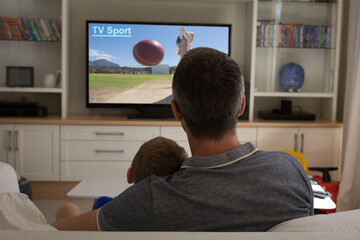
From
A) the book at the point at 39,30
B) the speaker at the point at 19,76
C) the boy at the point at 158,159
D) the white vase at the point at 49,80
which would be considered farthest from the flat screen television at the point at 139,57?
the boy at the point at 158,159

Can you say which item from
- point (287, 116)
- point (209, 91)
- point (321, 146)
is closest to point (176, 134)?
point (287, 116)

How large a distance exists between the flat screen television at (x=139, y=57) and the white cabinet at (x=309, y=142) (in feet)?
3.01

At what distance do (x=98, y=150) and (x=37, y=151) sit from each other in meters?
0.53

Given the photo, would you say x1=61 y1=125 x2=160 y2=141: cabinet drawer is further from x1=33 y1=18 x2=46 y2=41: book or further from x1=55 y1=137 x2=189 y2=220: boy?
x1=55 y1=137 x2=189 y2=220: boy

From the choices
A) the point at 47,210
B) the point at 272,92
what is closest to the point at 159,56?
the point at 272,92

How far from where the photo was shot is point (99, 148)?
4352 millimetres

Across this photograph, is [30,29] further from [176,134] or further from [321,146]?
[321,146]

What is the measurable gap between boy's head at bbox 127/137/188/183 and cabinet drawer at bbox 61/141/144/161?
8.99 feet

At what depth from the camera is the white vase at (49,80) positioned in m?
4.52

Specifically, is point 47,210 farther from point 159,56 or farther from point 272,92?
point 272,92

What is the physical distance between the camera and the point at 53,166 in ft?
14.2

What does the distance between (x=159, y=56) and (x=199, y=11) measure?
615mm

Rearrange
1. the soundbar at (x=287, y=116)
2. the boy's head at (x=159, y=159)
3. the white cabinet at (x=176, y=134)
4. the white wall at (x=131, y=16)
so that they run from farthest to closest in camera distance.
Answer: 1. the white wall at (x=131, y=16)
2. the soundbar at (x=287, y=116)
3. the white cabinet at (x=176, y=134)
4. the boy's head at (x=159, y=159)

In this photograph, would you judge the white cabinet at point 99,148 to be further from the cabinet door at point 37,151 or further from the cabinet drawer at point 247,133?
the cabinet drawer at point 247,133
